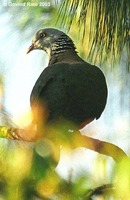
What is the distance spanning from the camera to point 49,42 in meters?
1.22

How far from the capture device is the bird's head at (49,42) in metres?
1.13

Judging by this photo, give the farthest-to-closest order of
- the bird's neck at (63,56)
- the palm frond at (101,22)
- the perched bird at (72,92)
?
the bird's neck at (63,56) → the perched bird at (72,92) → the palm frond at (101,22)

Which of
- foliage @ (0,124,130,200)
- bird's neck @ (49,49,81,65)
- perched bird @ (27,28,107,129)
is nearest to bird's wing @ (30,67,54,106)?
perched bird @ (27,28,107,129)

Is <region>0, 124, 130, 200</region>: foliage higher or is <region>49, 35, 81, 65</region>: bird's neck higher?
<region>0, 124, 130, 200</region>: foliage

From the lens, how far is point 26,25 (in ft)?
2.90

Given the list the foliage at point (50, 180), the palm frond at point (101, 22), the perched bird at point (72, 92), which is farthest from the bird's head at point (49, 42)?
the foliage at point (50, 180)

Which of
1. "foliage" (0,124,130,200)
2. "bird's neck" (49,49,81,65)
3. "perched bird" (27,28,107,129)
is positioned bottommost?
"bird's neck" (49,49,81,65)

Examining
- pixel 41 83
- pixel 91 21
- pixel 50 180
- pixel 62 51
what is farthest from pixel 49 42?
pixel 50 180

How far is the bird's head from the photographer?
1.13m

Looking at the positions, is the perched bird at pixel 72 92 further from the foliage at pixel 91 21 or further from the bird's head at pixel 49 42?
the bird's head at pixel 49 42

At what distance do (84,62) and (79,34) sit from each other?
4.4 inches

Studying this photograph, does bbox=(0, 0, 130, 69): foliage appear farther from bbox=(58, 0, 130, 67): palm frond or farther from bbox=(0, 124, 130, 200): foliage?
bbox=(0, 124, 130, 200): foliage

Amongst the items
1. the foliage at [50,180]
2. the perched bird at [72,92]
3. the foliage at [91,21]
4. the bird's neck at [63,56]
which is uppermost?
the foliage at [50,180]

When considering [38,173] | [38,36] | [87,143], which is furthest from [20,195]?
[38,36]
